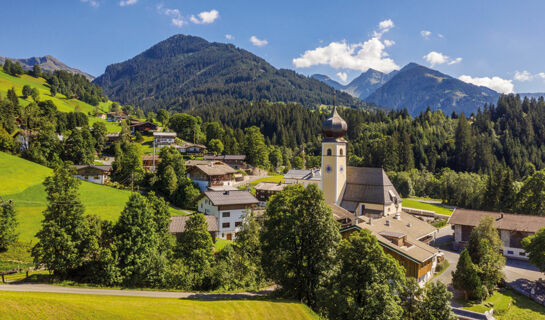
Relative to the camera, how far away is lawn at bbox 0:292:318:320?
13109mm

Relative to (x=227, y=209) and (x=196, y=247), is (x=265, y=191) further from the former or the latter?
(x=196, y=247)

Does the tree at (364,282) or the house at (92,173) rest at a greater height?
the house at (92,173)

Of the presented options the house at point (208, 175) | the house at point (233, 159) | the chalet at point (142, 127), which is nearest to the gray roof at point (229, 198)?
the house at point (208, 175)

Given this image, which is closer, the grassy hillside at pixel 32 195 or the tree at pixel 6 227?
the tree at pixel 6 227

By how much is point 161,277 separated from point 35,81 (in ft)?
504

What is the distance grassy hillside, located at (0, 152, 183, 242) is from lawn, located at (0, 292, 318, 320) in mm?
21334

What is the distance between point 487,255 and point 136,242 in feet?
103

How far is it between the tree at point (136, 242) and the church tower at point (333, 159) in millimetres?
32149

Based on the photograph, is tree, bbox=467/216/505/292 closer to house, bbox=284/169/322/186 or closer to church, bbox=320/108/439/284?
church, bbox=320/108/439/284

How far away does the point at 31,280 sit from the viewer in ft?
76.7

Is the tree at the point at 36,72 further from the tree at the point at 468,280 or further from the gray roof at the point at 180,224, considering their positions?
the tree at the point at 468,280

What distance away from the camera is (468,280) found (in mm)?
29578

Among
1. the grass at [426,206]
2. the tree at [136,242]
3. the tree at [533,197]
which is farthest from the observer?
the grass at [426,206]

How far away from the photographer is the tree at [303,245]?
822 inches
